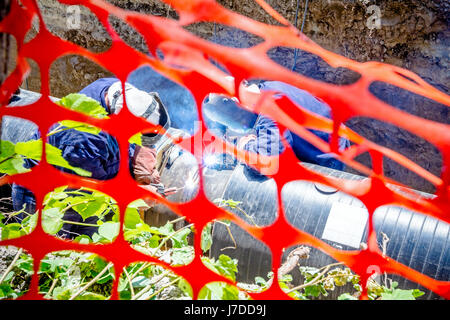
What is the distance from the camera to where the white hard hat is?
1.63 metres

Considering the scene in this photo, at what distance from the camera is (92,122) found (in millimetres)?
796

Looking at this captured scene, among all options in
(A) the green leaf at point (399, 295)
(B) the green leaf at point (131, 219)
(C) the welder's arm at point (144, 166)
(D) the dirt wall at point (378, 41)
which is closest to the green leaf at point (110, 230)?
(B) the green leaf at point (131, 219)

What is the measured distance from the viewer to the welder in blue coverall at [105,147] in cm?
167

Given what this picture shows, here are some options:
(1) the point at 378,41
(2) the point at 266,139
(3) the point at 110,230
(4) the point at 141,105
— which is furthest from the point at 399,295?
(1) the point at 378,41

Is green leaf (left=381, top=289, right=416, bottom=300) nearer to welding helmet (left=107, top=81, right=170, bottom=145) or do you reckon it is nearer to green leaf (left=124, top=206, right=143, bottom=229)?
green leaf (left=124, top=206, right=143, bottom=229)

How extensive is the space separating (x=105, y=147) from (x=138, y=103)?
0.87ft

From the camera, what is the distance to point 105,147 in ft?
5.83

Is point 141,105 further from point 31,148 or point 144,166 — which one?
point 31,148

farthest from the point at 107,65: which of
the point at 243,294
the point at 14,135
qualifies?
the point at 14,135

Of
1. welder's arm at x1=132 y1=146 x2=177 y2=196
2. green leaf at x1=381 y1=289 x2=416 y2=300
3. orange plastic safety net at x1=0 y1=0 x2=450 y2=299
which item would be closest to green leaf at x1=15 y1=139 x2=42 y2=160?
orange plastic safety net at x1=0 y1=0 x2=450 y2=299

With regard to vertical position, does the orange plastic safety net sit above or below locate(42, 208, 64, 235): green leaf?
above

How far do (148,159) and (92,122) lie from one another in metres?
1.20

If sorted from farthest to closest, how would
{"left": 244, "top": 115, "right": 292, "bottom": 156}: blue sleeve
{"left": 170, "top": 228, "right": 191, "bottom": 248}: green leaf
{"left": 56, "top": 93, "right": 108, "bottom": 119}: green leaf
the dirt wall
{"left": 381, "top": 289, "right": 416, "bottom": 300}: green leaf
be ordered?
the dirt wall < {"left": 244, "top": 115, "right": 292, "bottom": 156}: blue sleeve < {"left": 170, "top": 228, "right": 191, "bottom": 248}: green leaf < {"left": 56, "top": 93, "right": 108, "bottom": 119}: green leaf < {"left": 381, "top": 289, "right": 416, "bottom": 300}: green leaf

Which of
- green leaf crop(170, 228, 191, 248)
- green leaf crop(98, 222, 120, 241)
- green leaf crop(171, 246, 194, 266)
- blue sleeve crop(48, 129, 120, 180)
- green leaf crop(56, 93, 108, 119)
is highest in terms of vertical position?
green leaf crop(56, 93, 108, 119)
